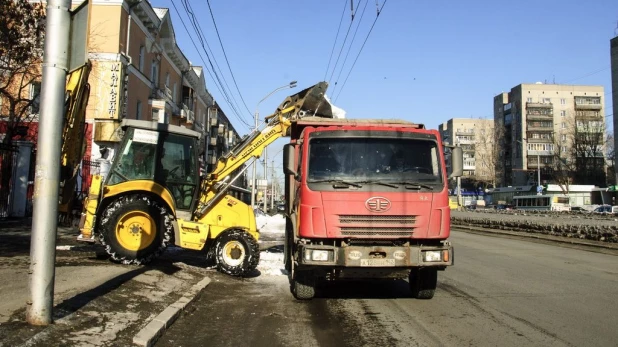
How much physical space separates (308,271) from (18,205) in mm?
16038

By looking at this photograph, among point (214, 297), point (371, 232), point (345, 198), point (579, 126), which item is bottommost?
point (214, 297)

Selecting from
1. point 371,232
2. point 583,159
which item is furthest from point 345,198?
point 583,159

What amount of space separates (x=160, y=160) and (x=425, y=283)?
5835mm

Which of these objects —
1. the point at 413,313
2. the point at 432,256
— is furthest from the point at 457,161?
the point at 413,313

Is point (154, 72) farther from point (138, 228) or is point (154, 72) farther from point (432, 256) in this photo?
point (432, 256)

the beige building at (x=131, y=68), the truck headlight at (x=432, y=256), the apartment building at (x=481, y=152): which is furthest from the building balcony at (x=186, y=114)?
the apartment building at (x=481, y=152)

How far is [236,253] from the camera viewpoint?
10.3 meters

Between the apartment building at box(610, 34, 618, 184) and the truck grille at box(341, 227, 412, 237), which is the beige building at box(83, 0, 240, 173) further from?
the apartment building at box(610, 34, 618, 184)

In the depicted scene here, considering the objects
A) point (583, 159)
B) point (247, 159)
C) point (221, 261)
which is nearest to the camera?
point (221, 261)

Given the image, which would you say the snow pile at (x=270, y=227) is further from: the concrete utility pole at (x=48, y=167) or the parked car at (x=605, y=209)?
the parked car at (x=605, y=209)

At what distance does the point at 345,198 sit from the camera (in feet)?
23.8

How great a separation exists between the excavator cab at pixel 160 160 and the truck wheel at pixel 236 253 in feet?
3.54

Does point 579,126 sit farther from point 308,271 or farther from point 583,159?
point 308,271

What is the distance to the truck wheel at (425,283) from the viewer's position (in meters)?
7.96
